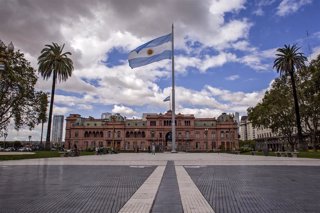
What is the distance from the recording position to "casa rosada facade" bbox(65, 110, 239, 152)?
353 ft

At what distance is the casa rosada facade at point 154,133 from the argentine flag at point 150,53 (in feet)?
234

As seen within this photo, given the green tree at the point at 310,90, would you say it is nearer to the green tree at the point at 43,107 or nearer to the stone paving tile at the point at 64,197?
the green tree at the point at 43,107

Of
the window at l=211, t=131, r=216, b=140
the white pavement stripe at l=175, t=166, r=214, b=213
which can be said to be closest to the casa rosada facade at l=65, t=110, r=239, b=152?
the window at l=211, t=131, r=216, b=140

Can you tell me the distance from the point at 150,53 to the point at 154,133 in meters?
76.3

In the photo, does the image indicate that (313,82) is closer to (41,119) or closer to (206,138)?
(41,119)

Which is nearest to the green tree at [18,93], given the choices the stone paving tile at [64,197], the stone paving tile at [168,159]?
the stone paving tile at [168,159]

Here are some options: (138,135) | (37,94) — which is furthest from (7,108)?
(138,135)

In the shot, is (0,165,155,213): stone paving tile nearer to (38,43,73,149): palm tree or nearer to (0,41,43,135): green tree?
(0,41,43,135): green tree

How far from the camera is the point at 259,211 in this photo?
18.2ft

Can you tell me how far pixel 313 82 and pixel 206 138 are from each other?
64.9 metres

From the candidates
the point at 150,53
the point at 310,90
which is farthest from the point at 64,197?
the point at 310,90

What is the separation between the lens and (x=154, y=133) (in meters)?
109

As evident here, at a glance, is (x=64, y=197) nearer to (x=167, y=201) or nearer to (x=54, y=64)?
(x=167, y=201)

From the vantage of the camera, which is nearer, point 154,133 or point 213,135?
point 213,135
